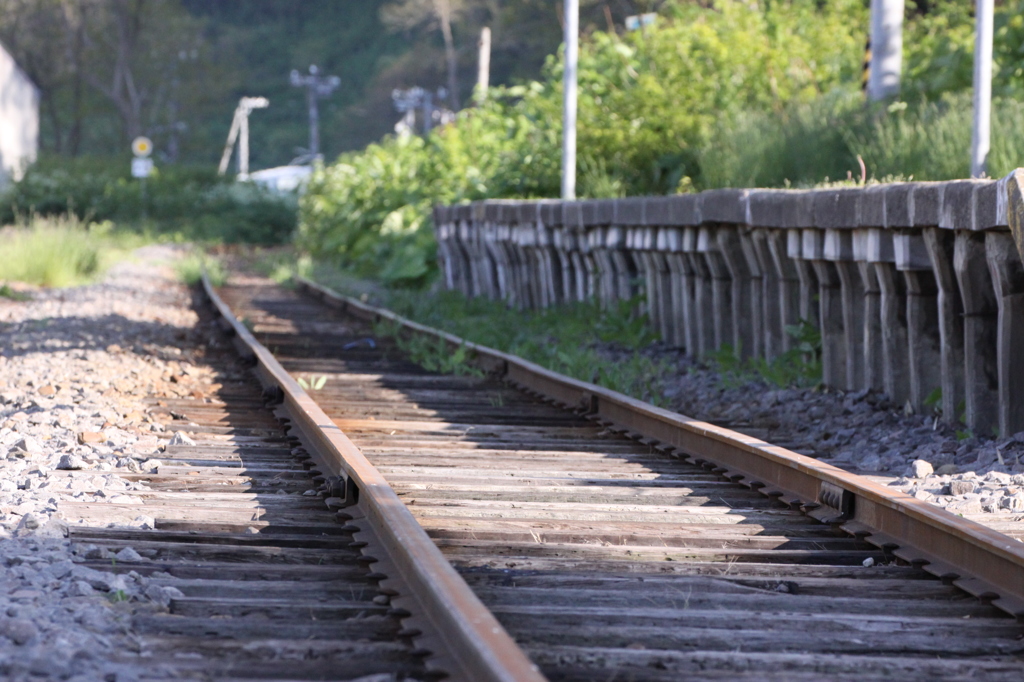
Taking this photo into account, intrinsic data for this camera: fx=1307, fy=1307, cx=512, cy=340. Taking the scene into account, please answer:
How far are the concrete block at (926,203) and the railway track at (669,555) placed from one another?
1.41m

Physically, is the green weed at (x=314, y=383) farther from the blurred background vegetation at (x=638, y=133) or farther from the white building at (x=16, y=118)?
the white building at (x=16, y=118)

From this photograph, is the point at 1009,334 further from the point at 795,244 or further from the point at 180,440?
the point at 180,440

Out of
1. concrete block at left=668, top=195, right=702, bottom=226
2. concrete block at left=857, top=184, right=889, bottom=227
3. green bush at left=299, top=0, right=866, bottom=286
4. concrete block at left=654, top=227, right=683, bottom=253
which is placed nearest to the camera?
concrete block at left=857, top=184, right=889, bottom=227

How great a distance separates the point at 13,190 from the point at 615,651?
38637mm

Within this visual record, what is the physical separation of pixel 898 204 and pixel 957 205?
0.53 metres

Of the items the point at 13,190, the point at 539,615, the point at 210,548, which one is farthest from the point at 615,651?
the point at 13,190

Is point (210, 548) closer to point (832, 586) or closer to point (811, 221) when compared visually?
point (832, 586)

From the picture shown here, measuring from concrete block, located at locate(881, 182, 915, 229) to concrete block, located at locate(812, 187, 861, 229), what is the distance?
0.32m

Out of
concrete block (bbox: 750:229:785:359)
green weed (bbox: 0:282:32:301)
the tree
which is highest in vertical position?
the tree

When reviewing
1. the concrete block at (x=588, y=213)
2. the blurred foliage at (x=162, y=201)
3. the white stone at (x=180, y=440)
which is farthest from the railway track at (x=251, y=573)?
the blurred foliage at (x=162, y=201)

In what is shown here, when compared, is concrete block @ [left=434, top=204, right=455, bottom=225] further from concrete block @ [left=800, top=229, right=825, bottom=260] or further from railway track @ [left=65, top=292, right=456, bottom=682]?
railway track @ [left=65, top=292, right=456, bottom=682]

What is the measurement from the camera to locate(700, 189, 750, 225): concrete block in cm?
806

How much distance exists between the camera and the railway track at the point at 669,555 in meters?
2.95

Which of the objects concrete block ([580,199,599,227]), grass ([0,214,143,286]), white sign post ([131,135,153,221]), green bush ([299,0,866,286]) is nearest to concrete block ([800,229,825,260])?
concrete block ([580,199,599,227])
